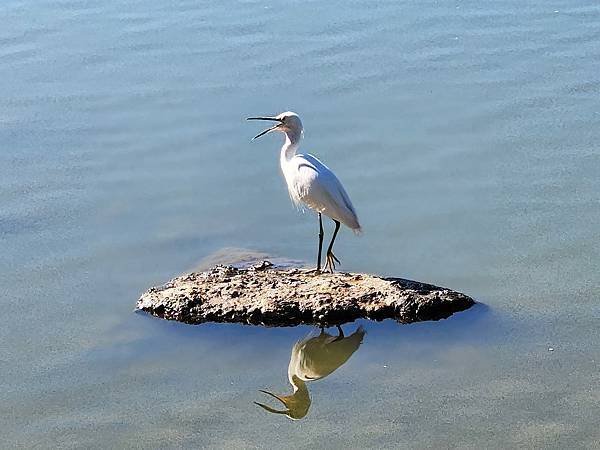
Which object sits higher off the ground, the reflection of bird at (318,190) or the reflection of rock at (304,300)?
the reflection of bird at (318,190)

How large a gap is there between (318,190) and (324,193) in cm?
4

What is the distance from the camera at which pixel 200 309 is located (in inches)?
256

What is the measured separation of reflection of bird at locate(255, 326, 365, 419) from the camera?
6148mm

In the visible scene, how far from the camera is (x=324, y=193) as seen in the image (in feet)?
22.7

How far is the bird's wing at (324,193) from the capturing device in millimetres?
6895

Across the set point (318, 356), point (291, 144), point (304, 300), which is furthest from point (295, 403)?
point (291, 144)

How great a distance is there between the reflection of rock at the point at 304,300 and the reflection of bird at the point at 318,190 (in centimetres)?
37

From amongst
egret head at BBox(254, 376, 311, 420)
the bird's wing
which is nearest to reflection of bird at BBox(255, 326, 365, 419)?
egret head at BBox(254, 376, 311, 420)

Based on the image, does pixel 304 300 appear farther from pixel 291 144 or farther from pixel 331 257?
pixel 291 144

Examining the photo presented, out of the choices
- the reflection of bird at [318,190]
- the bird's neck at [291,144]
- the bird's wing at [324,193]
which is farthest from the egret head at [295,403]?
the bird's neck at [291,144]

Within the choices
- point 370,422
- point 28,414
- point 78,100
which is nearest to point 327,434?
point 370,422

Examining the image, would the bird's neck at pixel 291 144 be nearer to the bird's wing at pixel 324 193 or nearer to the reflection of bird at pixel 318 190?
the reflection of bird at pixel 318 190

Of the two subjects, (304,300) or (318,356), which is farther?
(304,300)

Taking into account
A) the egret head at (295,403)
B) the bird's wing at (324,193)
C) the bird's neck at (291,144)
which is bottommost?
the egret head at (295,403)
